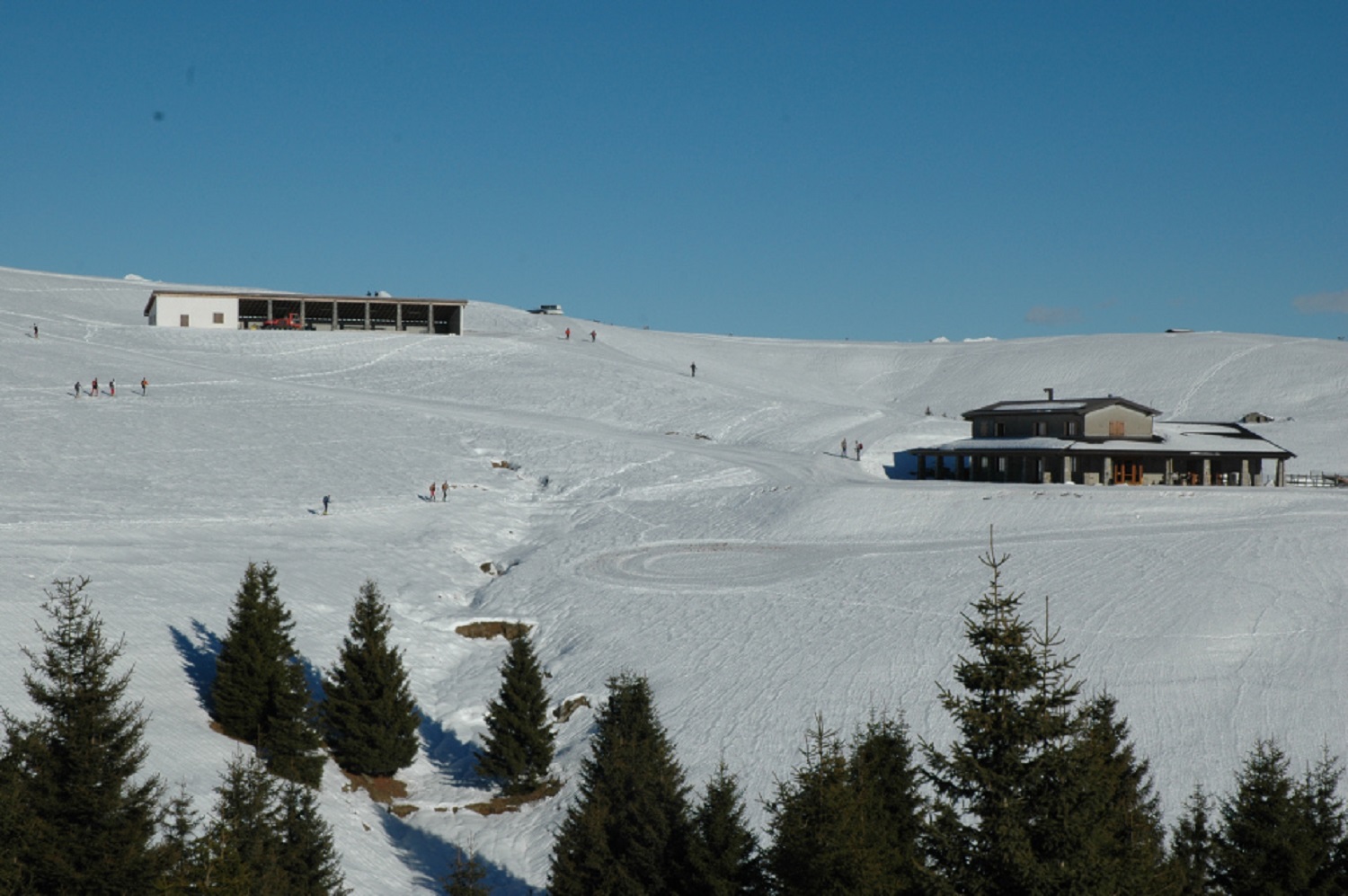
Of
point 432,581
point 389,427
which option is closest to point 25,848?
point 432,581

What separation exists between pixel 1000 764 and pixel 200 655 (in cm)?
3344

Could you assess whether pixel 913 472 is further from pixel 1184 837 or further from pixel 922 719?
pixel 1184 837

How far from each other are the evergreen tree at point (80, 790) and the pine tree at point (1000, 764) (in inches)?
548

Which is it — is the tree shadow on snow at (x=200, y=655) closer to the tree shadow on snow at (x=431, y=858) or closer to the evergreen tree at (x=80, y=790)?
the tree shadow on snow at (x=431, y=858)

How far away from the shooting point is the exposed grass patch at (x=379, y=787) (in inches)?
1384

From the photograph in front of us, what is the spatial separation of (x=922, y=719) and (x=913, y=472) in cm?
4488

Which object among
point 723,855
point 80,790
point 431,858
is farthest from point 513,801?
point 80,790

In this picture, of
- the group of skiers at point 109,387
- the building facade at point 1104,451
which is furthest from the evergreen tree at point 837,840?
the group of skiers at point 109,387

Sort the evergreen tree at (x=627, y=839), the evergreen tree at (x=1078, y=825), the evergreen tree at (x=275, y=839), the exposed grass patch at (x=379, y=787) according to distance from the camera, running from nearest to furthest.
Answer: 1. the evergreen tree at (x=1078, y=825)
2. the evergreen tree at (x=275, y=839)
3. the evergreen tree at (x=627, y=839)
4. the exposed grass patch at (x=379, y=787)

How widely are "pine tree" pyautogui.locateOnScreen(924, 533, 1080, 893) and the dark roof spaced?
207ft

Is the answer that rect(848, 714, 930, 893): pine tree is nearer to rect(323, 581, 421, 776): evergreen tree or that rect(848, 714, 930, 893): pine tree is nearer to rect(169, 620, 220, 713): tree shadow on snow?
rect(323, 581, 421, 776): evergreen tree

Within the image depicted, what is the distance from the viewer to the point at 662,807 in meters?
24.2

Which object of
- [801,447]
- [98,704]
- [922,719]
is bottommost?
[922,719]

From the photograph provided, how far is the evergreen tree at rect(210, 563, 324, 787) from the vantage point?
32625mm
